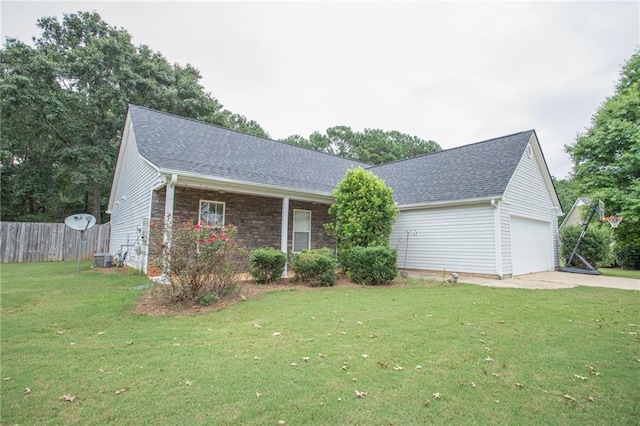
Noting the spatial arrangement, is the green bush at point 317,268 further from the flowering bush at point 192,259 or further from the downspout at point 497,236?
the downspout at point 497,236

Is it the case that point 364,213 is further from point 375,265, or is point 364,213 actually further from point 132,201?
point 132,201

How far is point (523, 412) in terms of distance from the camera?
2465 millimetres

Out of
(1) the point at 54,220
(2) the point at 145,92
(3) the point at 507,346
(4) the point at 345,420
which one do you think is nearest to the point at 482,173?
(3) the point at 507,346

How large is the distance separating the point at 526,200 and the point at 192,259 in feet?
38.9

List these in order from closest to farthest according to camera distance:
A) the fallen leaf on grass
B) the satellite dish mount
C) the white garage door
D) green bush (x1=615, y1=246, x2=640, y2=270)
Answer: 1. the fallen leaf on grass
2. the satellite dish mount
3. the white garage door
4. green bush (x1=615, y1=246, x2=640, y2=270)

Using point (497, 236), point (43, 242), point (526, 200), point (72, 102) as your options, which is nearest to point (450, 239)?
point (497, 236)

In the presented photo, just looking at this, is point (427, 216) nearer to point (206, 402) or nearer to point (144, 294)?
point (144, 294)

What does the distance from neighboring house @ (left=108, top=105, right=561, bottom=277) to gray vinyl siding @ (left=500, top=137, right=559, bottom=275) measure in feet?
0.13

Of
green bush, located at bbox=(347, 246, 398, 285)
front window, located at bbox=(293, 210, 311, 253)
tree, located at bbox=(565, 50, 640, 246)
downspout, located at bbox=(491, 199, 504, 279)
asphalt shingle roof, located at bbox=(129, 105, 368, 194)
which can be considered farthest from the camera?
tree, located at bbox=(565, 50, 640, 246)

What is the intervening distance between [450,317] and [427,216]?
708 centimetres

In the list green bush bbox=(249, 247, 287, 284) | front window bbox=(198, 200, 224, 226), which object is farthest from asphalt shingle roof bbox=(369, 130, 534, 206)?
front window bbox=(198, 200, 224, 226)

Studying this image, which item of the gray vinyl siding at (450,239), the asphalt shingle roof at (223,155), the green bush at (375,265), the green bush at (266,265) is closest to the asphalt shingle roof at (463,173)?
the gray vinyl siding at (450,239)

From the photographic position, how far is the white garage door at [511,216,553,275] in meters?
10.9

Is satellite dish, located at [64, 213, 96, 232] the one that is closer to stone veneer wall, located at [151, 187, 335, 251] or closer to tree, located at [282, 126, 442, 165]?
stone veneer wall, located at [151, 187, 335, 251]
